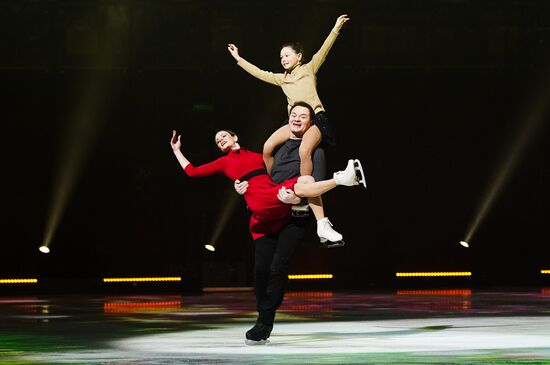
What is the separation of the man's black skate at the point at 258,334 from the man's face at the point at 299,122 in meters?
1.42

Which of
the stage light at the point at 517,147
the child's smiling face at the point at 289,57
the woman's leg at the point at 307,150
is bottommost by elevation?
the woman's leg at the point at 307,150

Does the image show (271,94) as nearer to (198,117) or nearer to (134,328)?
(198,117)

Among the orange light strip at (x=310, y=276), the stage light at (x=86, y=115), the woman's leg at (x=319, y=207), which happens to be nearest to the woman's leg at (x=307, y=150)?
the woman's leg at (x=319, y=207)

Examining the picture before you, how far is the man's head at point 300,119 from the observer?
880 centimetres

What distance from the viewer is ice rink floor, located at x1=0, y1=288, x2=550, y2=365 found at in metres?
8.05

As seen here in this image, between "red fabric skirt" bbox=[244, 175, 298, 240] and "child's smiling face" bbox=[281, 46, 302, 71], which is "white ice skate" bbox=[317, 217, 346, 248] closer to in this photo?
"red fabric skirt" bbox=[244, 175, 298, 240]

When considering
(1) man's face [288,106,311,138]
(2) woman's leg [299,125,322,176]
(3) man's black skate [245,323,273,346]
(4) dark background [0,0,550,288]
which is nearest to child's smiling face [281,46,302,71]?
(1) man's face [288,106,311,138]

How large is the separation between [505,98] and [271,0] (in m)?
4.07

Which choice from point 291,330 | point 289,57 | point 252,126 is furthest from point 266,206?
point 252,126

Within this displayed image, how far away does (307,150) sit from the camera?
8688 mm

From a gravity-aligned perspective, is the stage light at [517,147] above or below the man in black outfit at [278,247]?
above

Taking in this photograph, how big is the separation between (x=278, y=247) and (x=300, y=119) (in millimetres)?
942

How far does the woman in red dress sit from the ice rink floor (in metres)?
0.92

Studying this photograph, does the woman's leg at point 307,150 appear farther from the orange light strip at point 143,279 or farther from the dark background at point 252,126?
the orange light strip at point 143,279
